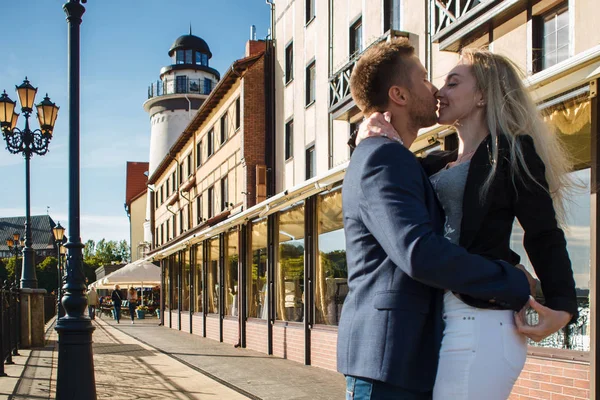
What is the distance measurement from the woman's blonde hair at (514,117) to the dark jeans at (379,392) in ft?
2.11

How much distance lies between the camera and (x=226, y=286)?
784 inches

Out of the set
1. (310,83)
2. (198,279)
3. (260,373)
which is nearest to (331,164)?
(310,83)

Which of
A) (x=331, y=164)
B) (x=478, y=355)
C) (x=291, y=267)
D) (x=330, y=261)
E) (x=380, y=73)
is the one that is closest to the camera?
(x=478, y=355)

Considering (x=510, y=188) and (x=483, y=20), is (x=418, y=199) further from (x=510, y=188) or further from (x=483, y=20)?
(x=483, y=20)

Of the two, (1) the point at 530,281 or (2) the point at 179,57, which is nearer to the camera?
(1) the point at 530,281

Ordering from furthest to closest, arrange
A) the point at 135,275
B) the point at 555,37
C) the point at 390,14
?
1. the point at 135,275
2. the point at 390,14
3. the point at 555,37

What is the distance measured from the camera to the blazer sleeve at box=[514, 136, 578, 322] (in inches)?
74.5

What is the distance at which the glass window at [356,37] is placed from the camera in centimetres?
1617

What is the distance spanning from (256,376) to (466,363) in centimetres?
1018

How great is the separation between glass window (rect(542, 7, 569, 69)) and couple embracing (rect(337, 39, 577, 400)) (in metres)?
8.00

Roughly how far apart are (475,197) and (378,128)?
1.11 ft

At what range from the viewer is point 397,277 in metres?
1.91

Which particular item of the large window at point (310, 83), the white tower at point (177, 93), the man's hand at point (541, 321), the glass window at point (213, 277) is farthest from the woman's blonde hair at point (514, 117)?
the white tower at point (177, 93)

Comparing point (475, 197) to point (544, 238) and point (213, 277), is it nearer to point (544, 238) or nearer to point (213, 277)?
point (544, 238)
